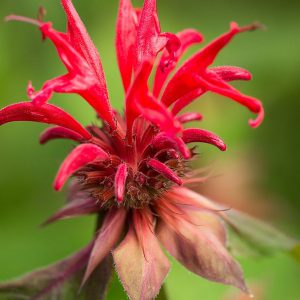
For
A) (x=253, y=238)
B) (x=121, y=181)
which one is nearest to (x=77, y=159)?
(x=121, y=181)

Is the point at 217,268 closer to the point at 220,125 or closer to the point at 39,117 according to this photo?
the point at 39,117

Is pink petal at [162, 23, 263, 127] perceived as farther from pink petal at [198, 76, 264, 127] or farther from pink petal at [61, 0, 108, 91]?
pink petal at [61, 0, 108, 91]

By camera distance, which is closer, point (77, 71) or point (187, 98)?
point (77, 71)

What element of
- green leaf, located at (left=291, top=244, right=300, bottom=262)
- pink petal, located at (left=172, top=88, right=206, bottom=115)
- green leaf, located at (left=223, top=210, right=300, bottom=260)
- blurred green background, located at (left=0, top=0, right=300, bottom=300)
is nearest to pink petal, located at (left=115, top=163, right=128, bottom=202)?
pink petal, located at (left=172, top=88, right=206, bottom=115)

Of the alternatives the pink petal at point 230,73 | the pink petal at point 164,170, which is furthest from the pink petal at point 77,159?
the pink petal at point 230,73

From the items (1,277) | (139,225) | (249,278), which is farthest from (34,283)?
(249,278)

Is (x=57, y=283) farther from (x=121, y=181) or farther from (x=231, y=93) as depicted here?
(x=231, y=93)
